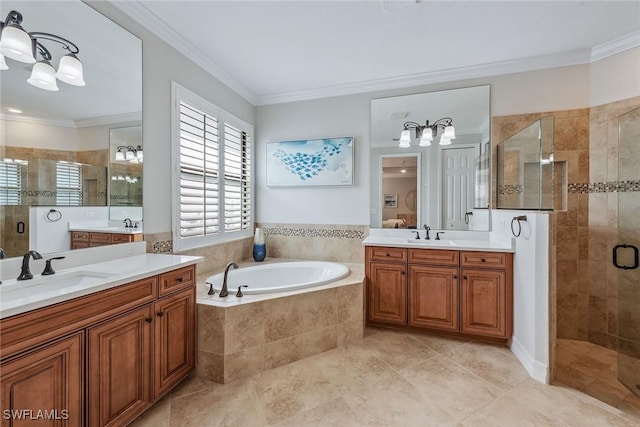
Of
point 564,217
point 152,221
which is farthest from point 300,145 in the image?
point 564,217

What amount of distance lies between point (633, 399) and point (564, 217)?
1472mm

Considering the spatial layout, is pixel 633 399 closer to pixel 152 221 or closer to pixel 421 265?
pixel 421 265

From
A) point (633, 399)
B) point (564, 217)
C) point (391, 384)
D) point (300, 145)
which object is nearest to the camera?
point (633, 399)

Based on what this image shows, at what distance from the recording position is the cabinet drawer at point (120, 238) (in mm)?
1988

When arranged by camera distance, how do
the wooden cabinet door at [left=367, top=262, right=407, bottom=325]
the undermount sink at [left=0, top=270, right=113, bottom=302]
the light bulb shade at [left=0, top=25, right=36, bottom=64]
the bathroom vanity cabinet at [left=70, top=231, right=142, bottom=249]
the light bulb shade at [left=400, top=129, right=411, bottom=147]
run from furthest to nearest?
1. the light bulb shade at [left=400, top=129, right=411, bottom=147]
2. the wooden cabinet door at [left=367, top=262, right=407, bottom=325]
3. the bathroom vanity cabinet at [left=70, top=231, right=142, bottom=249]
4. the light bulb shade at [left=0, top=25, right=36, bottom=64]
5. the undermount sink at [left=0, top=270, right=113, bottom=302]

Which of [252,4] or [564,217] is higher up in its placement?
[252,4]

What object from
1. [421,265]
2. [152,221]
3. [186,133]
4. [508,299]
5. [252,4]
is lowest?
[508,299]

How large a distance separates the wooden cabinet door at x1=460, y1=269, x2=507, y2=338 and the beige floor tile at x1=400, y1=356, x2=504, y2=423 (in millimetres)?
502

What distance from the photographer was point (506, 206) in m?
2.83

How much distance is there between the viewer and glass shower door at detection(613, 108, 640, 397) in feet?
6.47

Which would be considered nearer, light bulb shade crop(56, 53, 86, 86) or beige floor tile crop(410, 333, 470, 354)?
light bulb shade crop(56, 53, 86, 86)

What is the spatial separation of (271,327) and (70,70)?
2164mm

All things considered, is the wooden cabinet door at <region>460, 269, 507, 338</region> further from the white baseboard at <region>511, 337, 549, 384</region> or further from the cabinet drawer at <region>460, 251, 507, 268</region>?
the white baseboard at <region>511, 337, 549, 384</region>

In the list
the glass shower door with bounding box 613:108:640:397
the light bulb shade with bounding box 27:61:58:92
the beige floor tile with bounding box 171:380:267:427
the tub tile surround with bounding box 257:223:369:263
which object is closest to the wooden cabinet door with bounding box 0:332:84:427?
the beige floor tile with bounding box 171:380:267:427
